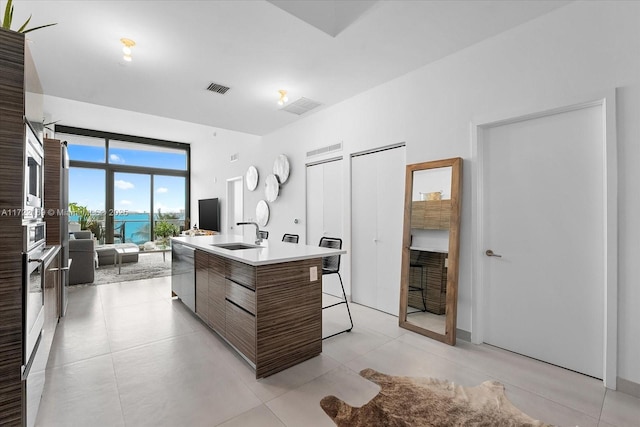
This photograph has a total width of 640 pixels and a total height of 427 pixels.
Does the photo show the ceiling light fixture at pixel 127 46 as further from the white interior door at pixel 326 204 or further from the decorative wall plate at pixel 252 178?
the decorative wall plate at pixel 252 178

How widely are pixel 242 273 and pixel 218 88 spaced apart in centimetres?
258

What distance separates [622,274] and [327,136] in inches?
138

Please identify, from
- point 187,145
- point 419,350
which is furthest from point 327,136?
point 187,145

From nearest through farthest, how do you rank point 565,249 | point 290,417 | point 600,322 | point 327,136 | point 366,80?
point 290,417, point 600,322, point 565,249, point 366,80, point 327,136

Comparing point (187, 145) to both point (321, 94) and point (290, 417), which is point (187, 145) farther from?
point (290, 417)

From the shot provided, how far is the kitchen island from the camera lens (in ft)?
7.25

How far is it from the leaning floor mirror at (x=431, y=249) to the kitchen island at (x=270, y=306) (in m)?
1.12

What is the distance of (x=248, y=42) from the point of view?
2.72 meters

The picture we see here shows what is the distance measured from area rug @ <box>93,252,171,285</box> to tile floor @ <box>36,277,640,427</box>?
221cm

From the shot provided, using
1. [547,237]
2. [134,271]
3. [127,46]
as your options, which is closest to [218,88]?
[127,46]

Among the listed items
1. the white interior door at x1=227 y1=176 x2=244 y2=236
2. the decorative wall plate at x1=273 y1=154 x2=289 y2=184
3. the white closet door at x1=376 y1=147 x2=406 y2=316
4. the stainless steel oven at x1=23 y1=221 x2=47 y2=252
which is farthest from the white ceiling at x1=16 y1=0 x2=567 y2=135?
the white interior door at x1=227 y1=176 x2=244 y2=236

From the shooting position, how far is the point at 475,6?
7.54 feet

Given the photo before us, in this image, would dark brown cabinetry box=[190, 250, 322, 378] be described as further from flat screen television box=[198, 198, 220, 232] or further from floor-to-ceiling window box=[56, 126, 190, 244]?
floor-to-ceiling window box=[56, 126, 190, 244]

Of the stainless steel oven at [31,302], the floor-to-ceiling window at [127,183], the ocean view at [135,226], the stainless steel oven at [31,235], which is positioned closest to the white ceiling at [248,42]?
the stainless steel oven at [31,235]
